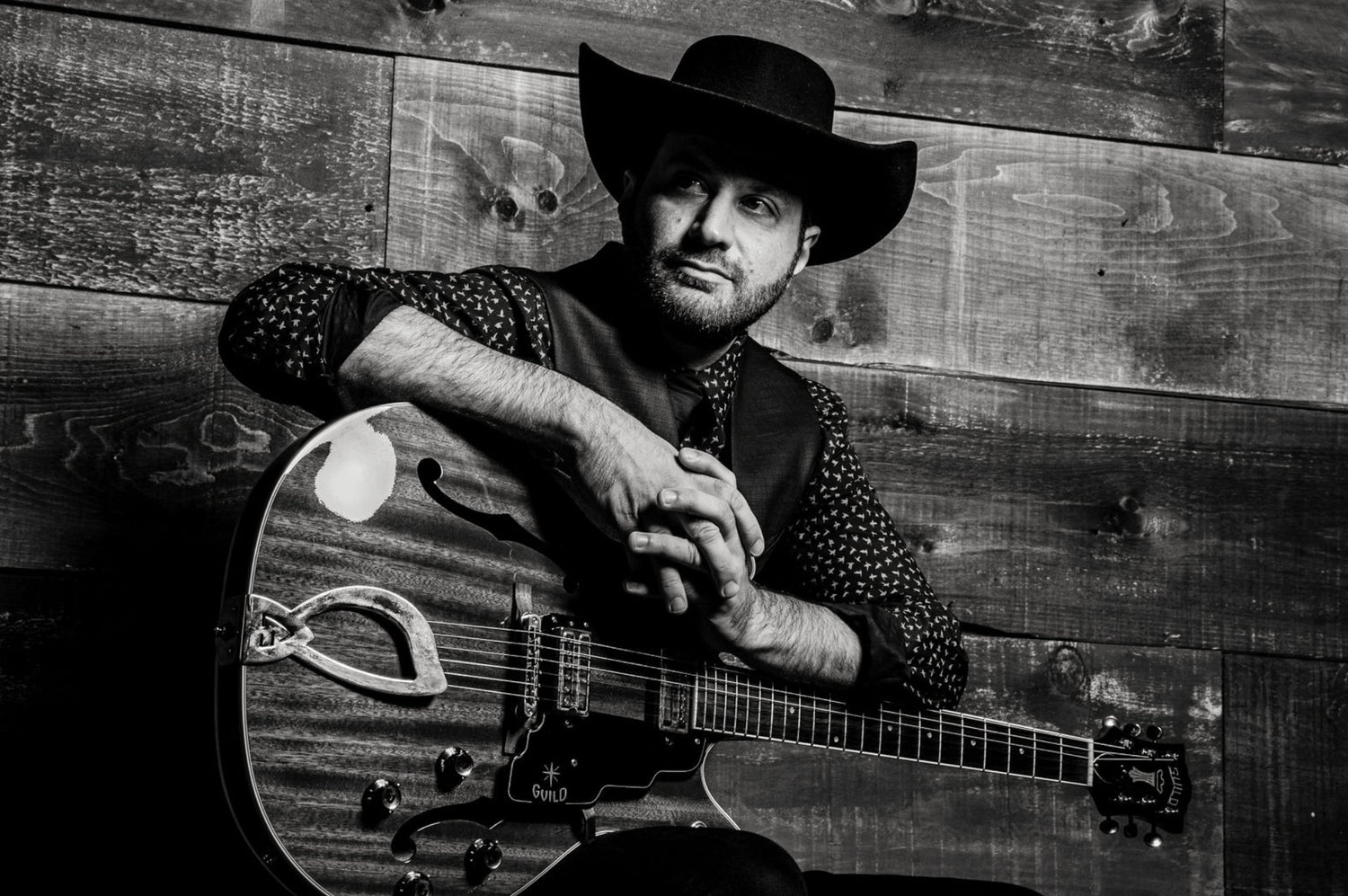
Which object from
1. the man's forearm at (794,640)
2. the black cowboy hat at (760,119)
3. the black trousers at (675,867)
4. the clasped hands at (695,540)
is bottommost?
the black trousers at (675,867)

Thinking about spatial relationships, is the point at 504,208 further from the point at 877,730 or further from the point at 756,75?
the point at 877,730

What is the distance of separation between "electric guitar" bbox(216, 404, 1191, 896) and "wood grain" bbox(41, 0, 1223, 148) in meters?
1.10

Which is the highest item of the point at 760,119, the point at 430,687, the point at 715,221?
the point at 760,119

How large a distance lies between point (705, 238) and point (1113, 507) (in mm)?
1165

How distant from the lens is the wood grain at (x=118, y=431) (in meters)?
2.17

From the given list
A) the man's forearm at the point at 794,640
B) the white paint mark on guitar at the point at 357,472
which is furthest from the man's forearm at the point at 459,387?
the man's forearm at the point at 794,640

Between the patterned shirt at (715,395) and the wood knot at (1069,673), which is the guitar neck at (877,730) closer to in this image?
the patterned shirt at (715,395)

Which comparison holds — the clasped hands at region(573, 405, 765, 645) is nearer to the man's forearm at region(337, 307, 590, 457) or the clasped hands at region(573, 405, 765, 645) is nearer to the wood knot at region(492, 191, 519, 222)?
the man's forearm at region(337, 307, 590, 457)

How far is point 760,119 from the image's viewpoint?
6.21ft

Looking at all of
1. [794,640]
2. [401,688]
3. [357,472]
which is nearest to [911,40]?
[794,640]

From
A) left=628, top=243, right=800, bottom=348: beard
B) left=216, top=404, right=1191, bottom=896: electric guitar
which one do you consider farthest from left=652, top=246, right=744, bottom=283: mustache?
left=216, top=404, right=1191, bottom=896: electric guitar

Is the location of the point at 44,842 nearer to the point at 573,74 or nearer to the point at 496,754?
the point at 496,754

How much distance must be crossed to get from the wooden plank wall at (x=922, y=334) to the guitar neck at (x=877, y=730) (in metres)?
0.41

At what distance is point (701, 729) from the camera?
1779mm
